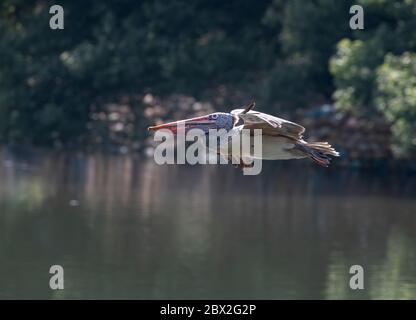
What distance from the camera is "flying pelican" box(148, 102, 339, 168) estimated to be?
10945mm

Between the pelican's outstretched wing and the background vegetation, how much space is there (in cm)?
2197

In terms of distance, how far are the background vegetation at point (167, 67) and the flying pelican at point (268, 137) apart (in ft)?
71.6

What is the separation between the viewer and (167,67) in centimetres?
3597

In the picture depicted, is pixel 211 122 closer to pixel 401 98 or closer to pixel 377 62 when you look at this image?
pixel 401 98

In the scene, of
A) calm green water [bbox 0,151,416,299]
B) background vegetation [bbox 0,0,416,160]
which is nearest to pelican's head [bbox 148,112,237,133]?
calm green water [bbox 0,151,416,299]

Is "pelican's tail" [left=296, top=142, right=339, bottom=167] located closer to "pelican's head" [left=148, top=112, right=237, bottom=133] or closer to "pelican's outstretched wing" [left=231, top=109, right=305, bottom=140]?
"pelican's outstretched wing" [left=231, top=109, right=305, bottom=140]

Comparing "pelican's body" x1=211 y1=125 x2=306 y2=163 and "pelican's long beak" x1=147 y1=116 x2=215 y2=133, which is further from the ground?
"pelican's long beak" x1=147 y1=116 x2=215 y2=133

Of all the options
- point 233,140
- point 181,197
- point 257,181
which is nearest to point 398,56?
point 257,181

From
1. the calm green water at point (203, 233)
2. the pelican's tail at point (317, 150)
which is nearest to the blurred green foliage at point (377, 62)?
the calm green water at point (203, 233)

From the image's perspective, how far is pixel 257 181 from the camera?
3161 centimetres

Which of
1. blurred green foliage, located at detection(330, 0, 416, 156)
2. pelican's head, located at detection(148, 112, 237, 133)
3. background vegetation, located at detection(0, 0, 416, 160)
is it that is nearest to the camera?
pelican's head, located at detection(148, 112, 237, 133)

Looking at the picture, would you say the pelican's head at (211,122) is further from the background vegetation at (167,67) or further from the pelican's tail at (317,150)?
the background vegetation at (167,67)

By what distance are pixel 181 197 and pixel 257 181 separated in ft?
14.9
